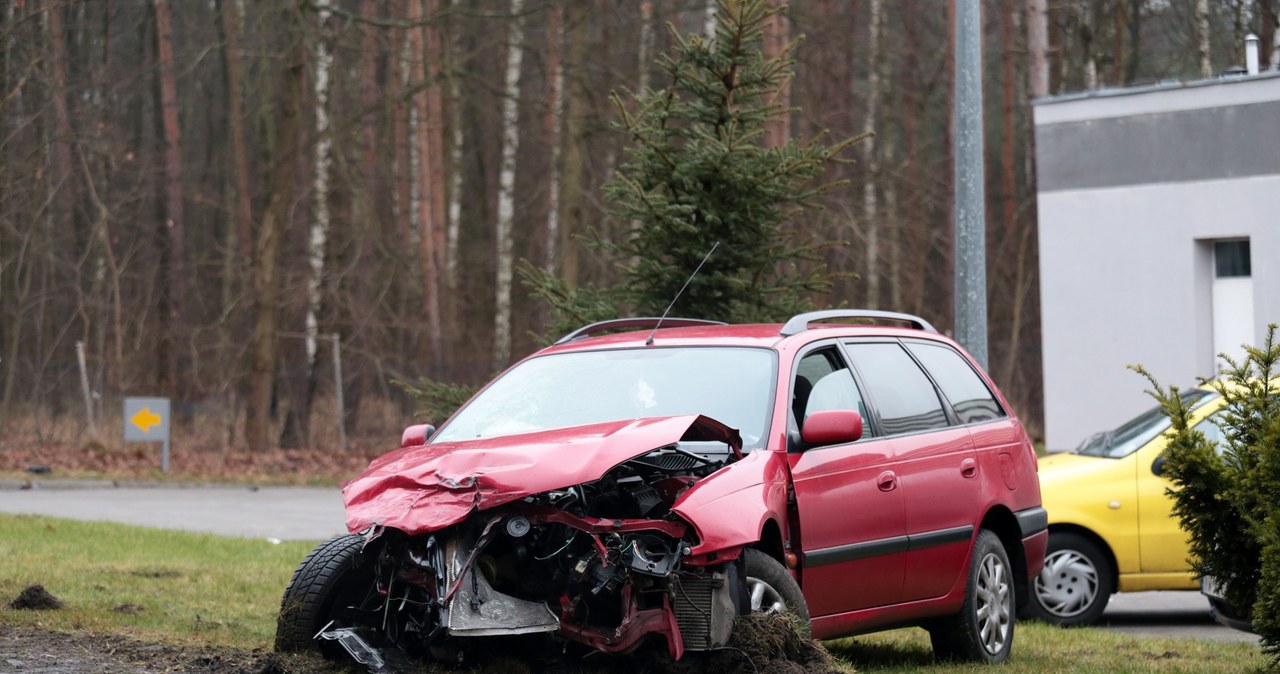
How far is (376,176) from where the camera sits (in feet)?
116

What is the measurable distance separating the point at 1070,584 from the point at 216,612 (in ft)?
18.9

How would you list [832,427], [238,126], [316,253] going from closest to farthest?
[832,427], [316,253], [238,126]

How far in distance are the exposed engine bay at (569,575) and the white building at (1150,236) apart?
15.9m

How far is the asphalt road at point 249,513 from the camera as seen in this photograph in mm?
11773

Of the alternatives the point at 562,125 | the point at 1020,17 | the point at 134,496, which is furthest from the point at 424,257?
the point at 1020,17

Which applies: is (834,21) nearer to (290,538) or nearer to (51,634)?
(290,538)

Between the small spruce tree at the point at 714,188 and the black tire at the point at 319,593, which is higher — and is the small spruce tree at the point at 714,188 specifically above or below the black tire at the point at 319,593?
above

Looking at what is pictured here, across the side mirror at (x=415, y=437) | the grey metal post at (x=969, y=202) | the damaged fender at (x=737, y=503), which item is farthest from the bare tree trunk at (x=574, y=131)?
the damaged fender at (x=737, y=503)

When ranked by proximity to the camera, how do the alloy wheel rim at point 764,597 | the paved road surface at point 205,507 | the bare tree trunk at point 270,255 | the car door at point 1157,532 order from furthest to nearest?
the bare tree trunk at point 270,255
the paved road surface at point 205,507
the car door at point 1157,532
the alloy wheel rim at point 764,597

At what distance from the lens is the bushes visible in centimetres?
701

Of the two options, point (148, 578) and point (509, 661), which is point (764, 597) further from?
point (148, 578)

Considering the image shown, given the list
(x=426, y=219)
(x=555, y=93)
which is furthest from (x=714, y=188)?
(x=426, y=219)

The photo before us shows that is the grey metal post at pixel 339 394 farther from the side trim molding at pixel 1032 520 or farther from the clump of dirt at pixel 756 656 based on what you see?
the clump of dirt at pixel 756 656

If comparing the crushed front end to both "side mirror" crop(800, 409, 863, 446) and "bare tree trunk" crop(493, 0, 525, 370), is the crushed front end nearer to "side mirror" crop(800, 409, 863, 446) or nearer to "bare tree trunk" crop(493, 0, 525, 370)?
"side mirror" crop(800, 409, 863, 446)
